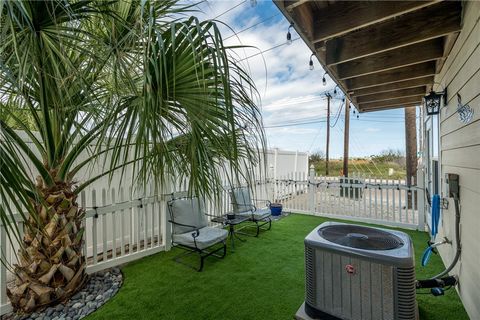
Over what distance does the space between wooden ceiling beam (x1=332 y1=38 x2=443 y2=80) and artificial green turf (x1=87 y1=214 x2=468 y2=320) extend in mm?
2443

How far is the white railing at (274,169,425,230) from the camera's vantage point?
15.4 ft

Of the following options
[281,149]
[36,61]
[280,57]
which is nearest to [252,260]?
[36,61]

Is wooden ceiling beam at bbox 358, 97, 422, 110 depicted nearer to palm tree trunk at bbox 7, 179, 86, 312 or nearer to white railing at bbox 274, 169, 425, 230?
white railing at bbox 274, 169, 425, 230

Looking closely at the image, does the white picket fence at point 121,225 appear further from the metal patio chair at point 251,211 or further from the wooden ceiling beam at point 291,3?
the wooden ceiling beam at point 291,3

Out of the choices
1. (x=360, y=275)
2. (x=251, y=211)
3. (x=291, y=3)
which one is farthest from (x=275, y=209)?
(x=291, y=3)

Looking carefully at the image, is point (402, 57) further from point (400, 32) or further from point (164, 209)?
point (164, 209)

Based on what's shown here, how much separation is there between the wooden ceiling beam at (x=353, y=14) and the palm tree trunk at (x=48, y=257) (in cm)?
273

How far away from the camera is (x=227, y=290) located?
2.47m

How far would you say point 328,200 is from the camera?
222 inches

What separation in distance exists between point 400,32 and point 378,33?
7.3 inches

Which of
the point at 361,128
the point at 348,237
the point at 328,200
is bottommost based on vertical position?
the point at 328,200

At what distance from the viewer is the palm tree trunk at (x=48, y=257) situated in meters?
2.04

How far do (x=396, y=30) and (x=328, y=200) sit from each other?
4.06 meters

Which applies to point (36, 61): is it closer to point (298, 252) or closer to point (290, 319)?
point (290, 319)
